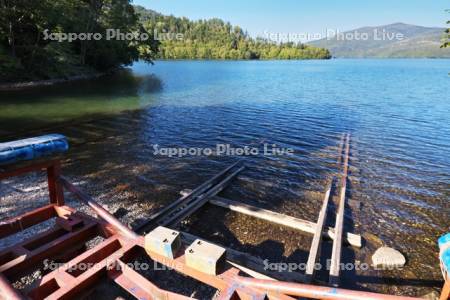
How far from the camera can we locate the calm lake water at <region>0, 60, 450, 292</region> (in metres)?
10.3

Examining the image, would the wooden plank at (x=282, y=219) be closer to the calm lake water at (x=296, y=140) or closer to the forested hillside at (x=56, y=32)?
the calm lake water at (x=296, y=140)

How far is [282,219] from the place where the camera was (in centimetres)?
888

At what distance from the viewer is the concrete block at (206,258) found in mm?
3953

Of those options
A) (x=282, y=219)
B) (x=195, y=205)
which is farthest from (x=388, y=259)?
(x=195, y=205)

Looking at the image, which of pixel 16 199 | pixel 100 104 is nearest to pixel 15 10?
pixel 100 104

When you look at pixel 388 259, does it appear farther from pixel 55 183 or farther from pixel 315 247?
pixel 55 183

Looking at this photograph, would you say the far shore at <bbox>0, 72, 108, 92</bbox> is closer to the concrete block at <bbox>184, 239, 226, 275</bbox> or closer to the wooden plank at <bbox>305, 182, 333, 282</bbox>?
the wooden plank at <bbox>305, 182, 333, 282</bbox>

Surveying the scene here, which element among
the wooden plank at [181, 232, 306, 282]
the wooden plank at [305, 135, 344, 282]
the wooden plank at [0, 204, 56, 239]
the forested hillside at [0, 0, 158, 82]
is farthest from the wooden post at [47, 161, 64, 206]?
the forested hillside at [0, 0, 158, 82]

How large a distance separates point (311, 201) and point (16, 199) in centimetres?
1055

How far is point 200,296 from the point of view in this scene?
610 centimetres

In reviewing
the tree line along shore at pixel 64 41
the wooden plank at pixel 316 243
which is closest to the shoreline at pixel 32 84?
the tree line along shore at pixel 64 41

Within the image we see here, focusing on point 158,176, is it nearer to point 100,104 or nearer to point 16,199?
point 16,199

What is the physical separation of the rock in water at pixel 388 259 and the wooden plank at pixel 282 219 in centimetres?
56

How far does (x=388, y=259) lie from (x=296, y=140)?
1191cm
